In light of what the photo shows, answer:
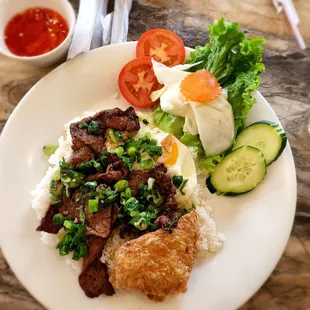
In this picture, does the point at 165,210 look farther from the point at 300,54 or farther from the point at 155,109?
the point at 300,54

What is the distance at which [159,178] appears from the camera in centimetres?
263

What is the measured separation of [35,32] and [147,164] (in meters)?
1.32

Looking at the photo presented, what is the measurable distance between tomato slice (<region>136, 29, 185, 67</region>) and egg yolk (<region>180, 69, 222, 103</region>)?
0.32m

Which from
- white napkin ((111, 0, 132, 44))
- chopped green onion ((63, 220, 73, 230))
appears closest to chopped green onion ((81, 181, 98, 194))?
chopped green onion ((63, 220, 73, 230))

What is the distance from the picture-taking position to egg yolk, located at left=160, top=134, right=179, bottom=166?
277 centimetres

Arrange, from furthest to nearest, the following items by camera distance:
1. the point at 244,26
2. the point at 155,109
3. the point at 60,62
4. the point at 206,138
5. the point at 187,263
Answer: the point at 244,26, the point at 60,62, the point at 155,109, the point at 206,138, the point at 187,263

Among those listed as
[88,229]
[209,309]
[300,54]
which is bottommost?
[209,309]

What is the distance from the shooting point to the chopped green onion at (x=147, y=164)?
2.72m

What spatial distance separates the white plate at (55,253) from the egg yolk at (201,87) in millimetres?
377

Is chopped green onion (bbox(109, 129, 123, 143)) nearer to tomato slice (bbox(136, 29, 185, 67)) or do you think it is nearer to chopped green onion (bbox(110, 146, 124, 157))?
chopped green onion (bbox(110, 146, 124, 157))

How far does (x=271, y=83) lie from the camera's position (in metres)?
3.28

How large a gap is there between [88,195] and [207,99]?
1013 millimetres

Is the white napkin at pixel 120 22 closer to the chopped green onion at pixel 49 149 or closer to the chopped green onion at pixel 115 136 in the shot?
the chopped green onion at pixel 115 136

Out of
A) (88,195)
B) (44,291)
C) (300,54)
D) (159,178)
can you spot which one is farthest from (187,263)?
(300,54)
